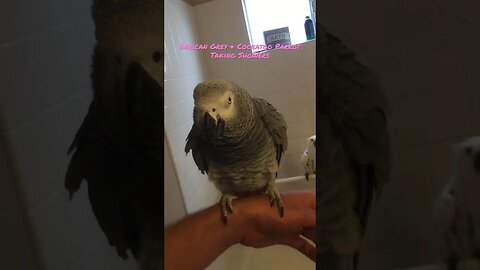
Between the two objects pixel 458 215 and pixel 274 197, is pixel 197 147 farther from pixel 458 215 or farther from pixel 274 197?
pixel 458 215

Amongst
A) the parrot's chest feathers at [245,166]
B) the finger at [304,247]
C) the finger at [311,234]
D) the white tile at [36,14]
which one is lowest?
the finger at [304,247]

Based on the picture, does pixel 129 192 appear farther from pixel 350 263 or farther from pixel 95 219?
pixel 350 263

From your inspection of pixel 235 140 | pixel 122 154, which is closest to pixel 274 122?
pixel 235 140

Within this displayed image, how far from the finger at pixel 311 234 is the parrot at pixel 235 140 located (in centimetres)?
3

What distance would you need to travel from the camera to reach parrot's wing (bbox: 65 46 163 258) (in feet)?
1.14

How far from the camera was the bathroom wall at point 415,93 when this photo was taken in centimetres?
31

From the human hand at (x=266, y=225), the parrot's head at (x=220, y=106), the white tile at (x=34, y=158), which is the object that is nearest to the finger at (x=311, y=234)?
the human hand at (x=266, y=225)

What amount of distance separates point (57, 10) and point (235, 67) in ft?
0.52

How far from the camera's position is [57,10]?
1.12ft

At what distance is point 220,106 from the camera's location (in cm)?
33

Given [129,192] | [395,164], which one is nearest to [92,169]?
[129,192]

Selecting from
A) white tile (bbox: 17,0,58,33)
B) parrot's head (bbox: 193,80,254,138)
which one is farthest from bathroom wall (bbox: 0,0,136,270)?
parrot's head (bbox: 193,80,254,138)

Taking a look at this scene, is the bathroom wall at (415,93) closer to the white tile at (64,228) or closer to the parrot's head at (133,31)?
the parrot's head at (133,31)

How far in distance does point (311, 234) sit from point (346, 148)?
0.08 metres
